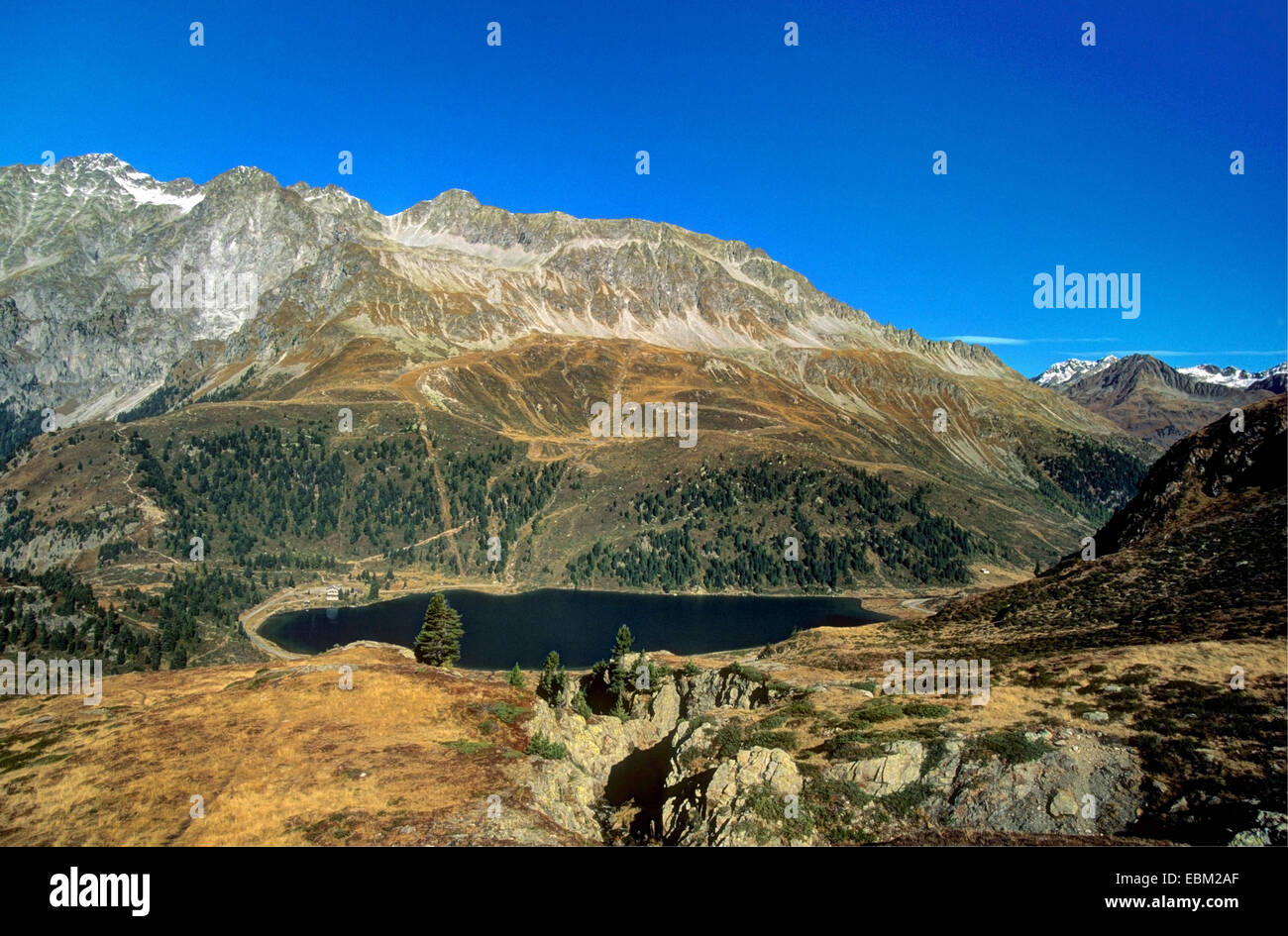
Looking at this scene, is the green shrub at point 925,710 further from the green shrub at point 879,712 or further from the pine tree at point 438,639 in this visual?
the pine tree at point 438,639

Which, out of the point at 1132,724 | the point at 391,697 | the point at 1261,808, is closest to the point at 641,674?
the point at 391,697

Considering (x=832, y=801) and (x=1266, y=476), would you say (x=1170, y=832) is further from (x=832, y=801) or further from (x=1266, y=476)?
(x=1266, y=476)

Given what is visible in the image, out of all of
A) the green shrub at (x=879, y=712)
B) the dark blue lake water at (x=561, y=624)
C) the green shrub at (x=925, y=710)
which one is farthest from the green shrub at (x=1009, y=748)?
the dark blue lake water at (x=561, y=624)

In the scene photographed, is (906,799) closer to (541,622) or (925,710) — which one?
(925,710)

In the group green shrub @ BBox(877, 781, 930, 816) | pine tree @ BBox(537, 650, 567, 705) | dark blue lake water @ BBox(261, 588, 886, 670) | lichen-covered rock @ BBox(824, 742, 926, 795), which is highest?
lichen-covered rock @ BBox(824, 742, 926, 795)

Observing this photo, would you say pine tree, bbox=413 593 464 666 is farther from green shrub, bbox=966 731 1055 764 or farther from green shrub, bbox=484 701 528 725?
green shrub, bbox=966 731 1055 764

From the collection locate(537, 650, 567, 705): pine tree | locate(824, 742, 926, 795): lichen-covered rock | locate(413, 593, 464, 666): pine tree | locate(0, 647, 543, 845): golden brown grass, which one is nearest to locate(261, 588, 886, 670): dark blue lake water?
locate(413, 593, 464, 666): pine tree

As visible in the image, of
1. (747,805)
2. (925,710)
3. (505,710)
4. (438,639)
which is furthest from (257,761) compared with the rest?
(925,710)

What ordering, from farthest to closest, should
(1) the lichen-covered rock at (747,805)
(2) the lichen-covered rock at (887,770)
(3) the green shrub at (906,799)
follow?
1. (2) the lichen-covered rock at (887,770)
2. (3) the green shrub at (906,799)
3. (1) the lichen-covered rock at (747,805)
